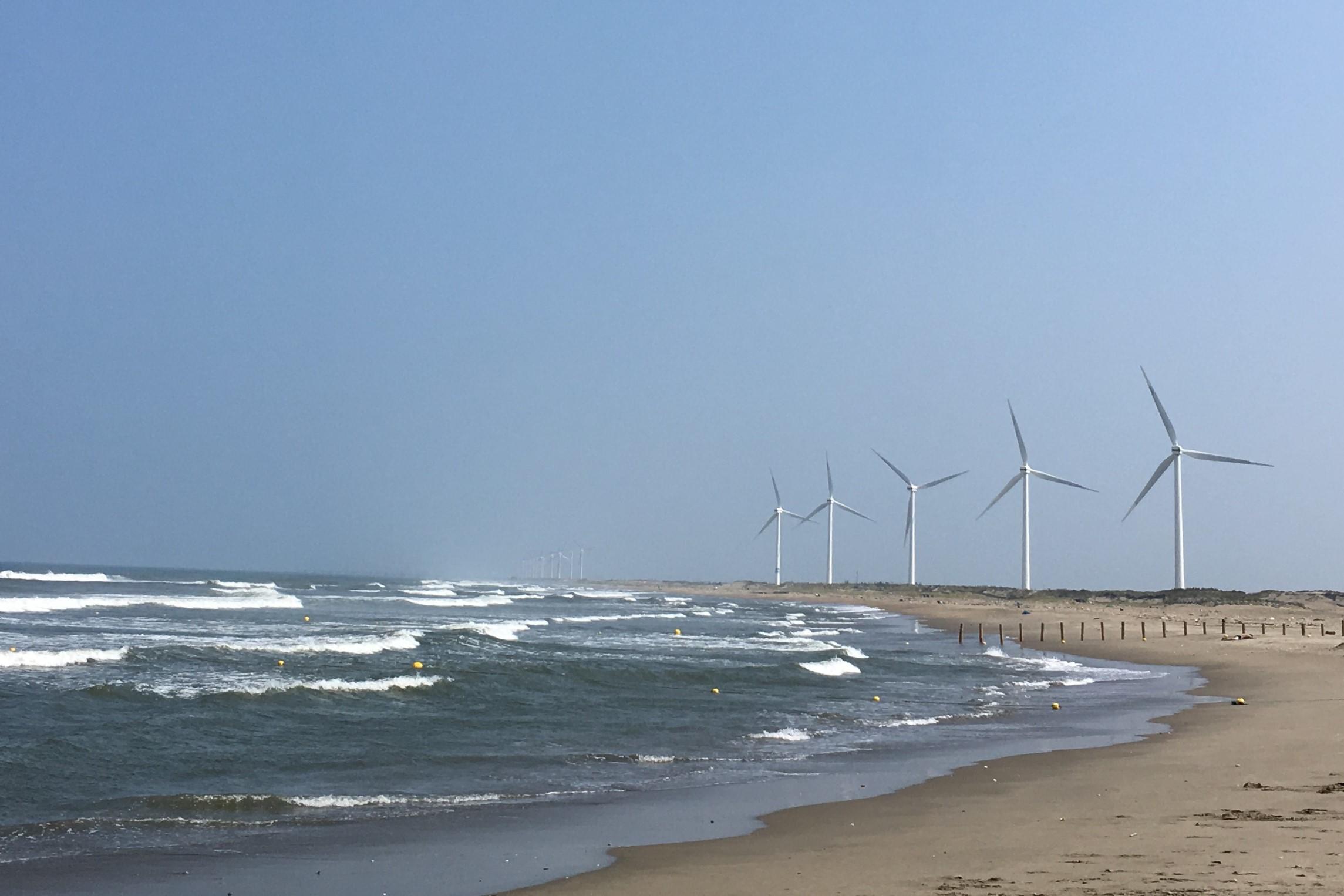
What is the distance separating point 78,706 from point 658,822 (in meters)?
14.2

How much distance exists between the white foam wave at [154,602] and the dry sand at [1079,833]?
56.1 metres

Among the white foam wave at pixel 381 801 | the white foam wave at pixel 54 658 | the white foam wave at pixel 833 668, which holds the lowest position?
the white foam wave at pixel 833 668

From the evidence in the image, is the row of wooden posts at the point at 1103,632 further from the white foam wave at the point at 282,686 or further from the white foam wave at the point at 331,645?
the white foam wave at the point at 282,686

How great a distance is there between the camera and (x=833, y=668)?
1471 inches

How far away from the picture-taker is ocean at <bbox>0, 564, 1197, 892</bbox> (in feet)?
50.0

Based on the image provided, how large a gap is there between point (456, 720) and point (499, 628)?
28.8 metres

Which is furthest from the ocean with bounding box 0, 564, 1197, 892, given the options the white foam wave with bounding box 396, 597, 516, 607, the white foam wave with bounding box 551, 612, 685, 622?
the white foam wave with bounding box 396, 597, 516, 607

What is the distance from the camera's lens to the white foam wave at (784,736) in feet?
74.2

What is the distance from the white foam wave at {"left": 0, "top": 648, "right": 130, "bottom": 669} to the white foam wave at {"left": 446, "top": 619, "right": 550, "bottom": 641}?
1668 cm

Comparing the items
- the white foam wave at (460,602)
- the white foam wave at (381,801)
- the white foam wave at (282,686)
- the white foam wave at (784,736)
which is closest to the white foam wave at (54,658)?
the white foam wave at (282,686)

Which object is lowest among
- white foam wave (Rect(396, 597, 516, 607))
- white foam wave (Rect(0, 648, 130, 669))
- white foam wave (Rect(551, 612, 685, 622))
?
white foam wave (Rect(396, 597, 516, 607))

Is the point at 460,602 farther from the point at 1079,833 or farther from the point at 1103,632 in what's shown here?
the point at 1079,833

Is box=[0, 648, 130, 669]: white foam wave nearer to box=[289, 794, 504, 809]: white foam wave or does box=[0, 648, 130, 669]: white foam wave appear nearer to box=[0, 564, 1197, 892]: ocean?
box=[0, 564, 1197, 892]: ocean

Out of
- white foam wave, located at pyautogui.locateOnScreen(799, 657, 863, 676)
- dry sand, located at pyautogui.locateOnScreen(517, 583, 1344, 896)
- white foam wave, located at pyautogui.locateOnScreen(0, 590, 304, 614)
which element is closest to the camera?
dry sand, located at pyautogui.locateOnScreen(517, 583, 1344, 896)
